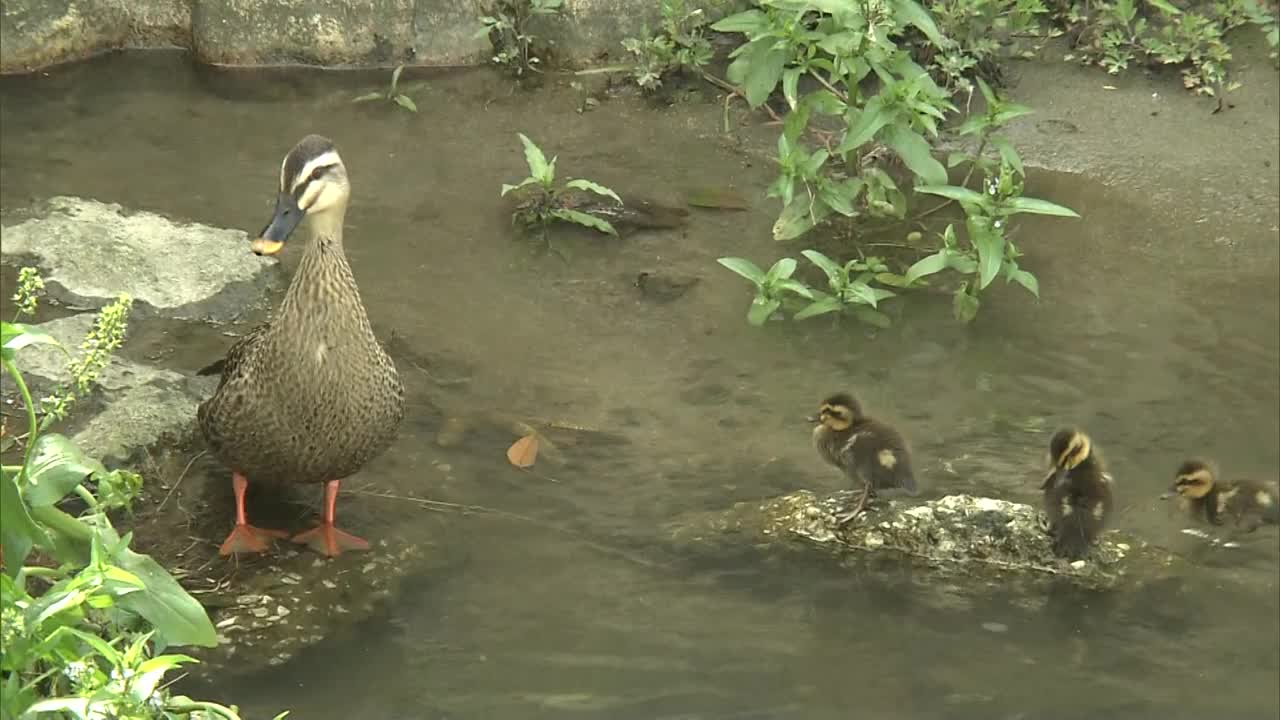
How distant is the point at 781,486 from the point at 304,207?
177 centimetres

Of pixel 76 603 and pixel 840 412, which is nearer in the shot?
pixel 76 603

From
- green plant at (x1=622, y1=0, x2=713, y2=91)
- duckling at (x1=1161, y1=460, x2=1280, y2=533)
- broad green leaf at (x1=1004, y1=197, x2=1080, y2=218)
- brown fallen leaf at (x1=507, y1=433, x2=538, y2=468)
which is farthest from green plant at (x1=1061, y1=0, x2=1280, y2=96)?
brown fallen leaf at (x1=507, y1=433, x2=538, y2=468)

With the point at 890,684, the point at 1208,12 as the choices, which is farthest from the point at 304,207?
the point at 1208,12

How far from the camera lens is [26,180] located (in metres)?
6.38

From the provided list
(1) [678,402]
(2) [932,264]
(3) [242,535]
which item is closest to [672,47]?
(2) [932,264]

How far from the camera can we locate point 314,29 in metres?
7.78

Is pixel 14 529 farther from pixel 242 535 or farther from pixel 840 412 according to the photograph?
pixel 840 412

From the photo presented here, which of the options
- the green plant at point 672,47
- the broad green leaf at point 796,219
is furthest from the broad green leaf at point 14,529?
the green plant at point 672,47

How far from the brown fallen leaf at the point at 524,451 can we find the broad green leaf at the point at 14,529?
Result: 2430 millimetres

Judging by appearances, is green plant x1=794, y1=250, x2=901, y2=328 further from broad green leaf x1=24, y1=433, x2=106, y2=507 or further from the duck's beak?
broad green leaf x1=24, y1=433, x2=106, y2=507

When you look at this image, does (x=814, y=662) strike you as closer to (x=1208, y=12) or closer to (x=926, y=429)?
(x=926, y=429)

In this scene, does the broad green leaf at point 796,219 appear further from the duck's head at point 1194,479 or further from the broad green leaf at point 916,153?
the duck's head at point 1194,479

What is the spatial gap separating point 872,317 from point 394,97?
291 cm

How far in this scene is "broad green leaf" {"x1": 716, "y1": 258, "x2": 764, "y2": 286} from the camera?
5637 mm
